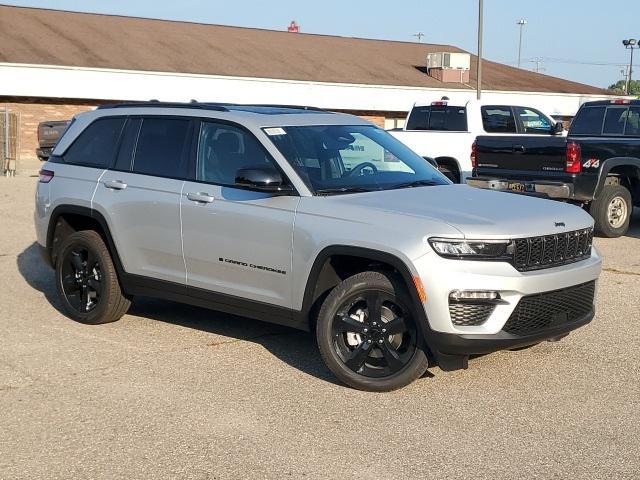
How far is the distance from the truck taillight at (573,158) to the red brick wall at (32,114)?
1029 inches

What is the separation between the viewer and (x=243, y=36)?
156ft

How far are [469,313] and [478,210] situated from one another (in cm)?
79

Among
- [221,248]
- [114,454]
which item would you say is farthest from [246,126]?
[114,454]

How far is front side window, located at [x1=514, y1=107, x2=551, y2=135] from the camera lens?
17719 millimetres

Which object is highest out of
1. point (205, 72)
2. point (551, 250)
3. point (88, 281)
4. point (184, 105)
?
point (205, 72)

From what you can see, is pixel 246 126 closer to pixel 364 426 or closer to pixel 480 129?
pixel 364 426

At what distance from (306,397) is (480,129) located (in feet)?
40.1

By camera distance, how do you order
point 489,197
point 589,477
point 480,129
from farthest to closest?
point 480,129
point 489,197
point 589,477

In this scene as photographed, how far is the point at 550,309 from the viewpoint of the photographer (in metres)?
6.29

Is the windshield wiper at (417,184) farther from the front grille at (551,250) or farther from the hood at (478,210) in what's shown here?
the front grille at (551,250)

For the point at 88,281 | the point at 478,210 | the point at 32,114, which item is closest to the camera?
the point at 478,210

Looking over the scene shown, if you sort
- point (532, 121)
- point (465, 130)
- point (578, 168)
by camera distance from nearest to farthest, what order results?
point (578, 168) < point (465, 130) < point (532, 121)

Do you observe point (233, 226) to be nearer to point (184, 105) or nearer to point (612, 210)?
point (184, 105)

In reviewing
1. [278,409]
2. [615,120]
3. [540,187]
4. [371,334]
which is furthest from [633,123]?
[278,409]
